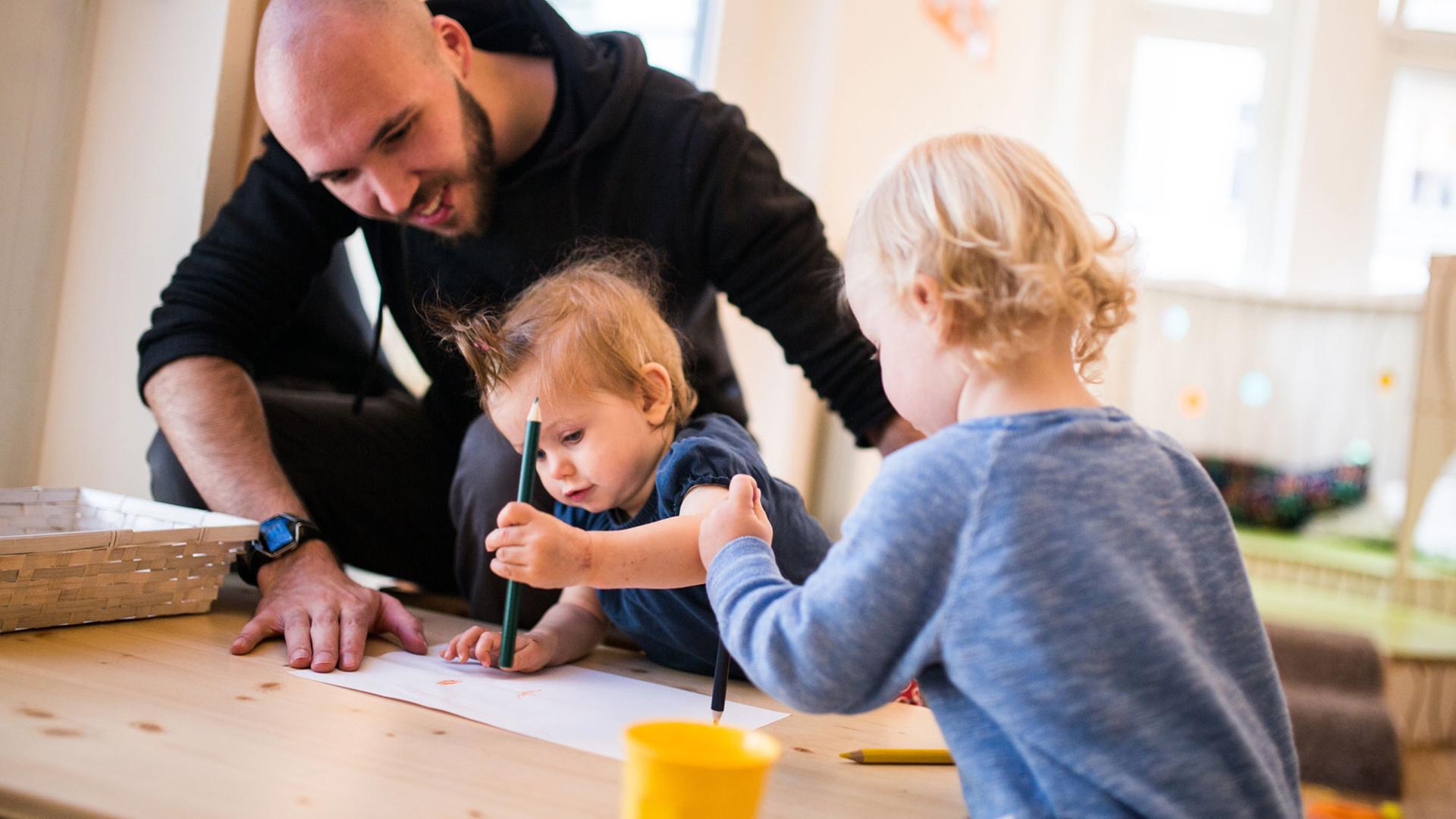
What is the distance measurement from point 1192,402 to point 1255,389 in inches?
7.2

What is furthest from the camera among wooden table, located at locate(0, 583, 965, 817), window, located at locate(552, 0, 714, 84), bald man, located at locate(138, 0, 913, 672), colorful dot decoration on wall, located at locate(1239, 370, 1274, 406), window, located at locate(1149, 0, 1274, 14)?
window, located at locate(1149, 0, 1274, 14)

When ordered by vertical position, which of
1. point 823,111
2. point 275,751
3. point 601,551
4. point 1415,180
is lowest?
point 275,751

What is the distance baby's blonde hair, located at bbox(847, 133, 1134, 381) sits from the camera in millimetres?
723

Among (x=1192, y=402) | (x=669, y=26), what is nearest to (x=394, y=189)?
(x=669, y=26)

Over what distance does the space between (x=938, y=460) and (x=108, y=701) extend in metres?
0.66

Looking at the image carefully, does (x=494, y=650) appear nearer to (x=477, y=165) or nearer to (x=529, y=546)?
(x=529, y=546)

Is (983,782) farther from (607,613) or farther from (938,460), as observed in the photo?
(607,613)

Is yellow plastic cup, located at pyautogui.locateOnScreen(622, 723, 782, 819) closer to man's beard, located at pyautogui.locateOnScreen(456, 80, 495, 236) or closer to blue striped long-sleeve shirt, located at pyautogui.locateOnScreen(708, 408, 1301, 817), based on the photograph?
blue striped long-sleeve shirt, located at pyautogui.locateOnScreen(708, 408, 1301, 817)

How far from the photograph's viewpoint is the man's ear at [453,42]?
1.40 m

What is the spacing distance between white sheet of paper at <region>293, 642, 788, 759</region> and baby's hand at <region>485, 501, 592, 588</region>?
0.42ft

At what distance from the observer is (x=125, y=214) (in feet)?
5.10

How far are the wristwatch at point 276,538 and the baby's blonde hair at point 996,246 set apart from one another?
2.50ft

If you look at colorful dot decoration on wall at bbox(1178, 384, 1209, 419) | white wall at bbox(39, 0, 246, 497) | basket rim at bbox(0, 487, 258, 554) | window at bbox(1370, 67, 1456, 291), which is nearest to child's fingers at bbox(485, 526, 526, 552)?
basket rim at bbox(0, 487, 258, 554)

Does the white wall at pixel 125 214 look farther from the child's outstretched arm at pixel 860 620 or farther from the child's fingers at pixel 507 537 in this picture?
the child's outstretched arm at pixel 860 620
